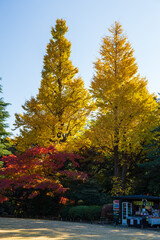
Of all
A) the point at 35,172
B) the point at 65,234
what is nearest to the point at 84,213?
the point at 35,172

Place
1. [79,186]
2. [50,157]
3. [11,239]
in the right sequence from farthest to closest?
[79,186] → [50,157] → [11,239]

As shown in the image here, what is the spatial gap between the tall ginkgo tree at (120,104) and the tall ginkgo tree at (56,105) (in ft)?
6.50

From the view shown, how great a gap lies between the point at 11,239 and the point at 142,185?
14260 millimetres

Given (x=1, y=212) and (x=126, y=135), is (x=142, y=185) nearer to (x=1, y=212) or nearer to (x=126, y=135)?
(x=126, y=135)

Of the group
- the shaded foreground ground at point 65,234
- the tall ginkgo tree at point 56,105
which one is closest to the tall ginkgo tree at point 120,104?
the tall ginkgo tree at point 56,105

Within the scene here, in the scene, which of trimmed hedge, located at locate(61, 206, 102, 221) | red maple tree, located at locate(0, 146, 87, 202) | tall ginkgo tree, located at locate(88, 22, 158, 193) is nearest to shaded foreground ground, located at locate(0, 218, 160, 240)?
red maple tree, located at locate(0, 146, 87, 202)

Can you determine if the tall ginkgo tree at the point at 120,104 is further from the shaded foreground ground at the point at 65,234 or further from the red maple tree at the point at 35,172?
the shaded foreground ground at the point at 65,234

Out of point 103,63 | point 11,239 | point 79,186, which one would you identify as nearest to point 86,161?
point 79,186

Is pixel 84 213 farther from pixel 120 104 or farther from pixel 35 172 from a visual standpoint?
pixel 120 104

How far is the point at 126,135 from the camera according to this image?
2012cm

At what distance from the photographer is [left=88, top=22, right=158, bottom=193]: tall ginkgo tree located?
20406 mm

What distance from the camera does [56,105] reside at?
23172 millimetres

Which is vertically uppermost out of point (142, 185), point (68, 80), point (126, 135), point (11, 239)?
point (68, 80)

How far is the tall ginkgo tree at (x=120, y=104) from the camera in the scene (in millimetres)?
20406
